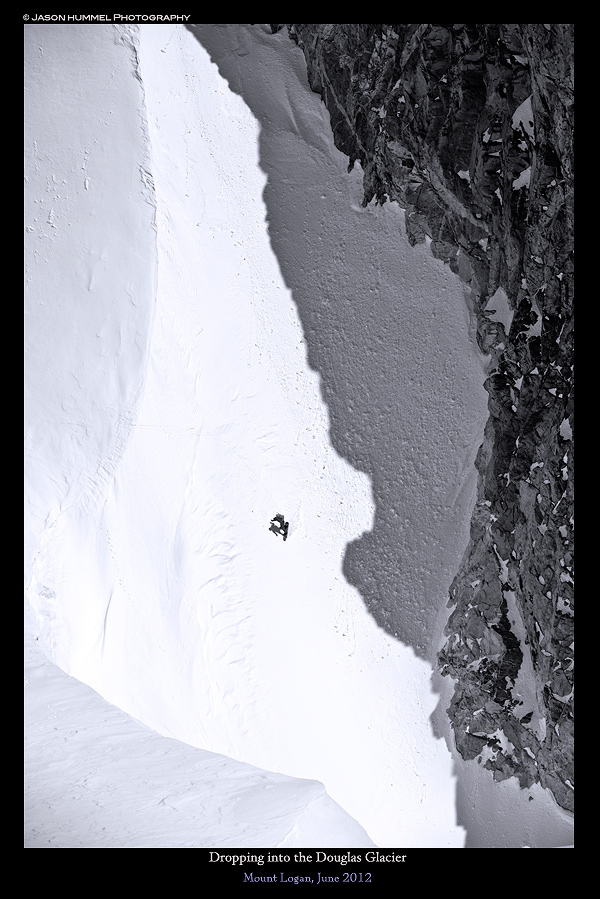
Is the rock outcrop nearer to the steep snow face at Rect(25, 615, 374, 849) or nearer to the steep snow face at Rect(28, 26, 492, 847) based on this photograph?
the steep snow face at Rect(28, 26, 492, 847)

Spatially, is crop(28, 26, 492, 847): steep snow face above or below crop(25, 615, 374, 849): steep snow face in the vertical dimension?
above

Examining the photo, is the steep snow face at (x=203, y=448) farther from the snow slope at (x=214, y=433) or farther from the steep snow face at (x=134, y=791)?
the steep snow face at (x=134, y=791)

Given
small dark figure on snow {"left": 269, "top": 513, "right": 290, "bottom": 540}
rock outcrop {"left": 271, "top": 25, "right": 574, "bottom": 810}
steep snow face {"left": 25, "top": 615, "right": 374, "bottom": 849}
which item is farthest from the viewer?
small dark figure on snow {"left": 269, "top": 513, "right": 290, "bottom": 540}

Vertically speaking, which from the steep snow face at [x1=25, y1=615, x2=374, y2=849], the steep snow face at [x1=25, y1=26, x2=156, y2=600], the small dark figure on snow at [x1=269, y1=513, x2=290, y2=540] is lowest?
the steep snow face at [x1=25, y1=615, x2=374, y2=849]

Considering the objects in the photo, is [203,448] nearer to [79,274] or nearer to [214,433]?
[214,433]

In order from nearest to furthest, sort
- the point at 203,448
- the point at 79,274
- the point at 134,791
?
the point at 134,791, the point at 79,274, the point at 203,448

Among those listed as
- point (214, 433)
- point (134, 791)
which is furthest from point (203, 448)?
point (134, 791)

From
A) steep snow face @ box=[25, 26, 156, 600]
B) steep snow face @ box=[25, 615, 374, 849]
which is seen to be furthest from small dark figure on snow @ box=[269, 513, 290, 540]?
steep snow face @ box=[25, 615, 374, 849]
